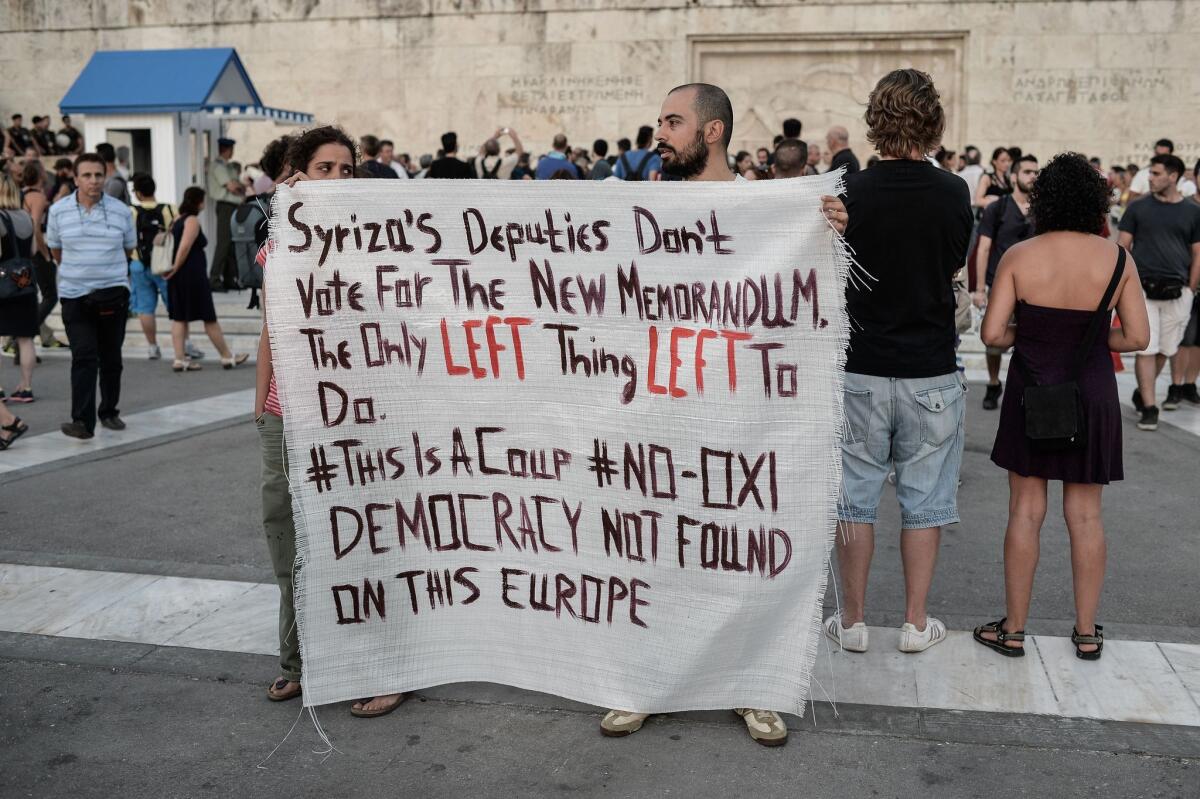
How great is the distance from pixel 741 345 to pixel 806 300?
0.76ft

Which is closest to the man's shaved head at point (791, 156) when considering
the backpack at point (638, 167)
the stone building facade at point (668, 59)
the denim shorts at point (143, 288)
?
the backpack at point (638, 167)

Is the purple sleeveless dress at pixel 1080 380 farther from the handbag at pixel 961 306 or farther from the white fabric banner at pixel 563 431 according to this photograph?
the white fabric banner at pixel 563 431

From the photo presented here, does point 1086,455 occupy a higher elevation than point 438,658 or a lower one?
higher

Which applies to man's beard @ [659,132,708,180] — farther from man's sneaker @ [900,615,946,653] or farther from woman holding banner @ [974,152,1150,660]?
man's sneaker @ [900,615,946,653]

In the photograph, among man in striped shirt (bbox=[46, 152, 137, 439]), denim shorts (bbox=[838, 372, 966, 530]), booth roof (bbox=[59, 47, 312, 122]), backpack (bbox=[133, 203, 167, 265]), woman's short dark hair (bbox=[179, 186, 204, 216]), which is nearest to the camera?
denim shorts (bbox=[838, 372, 966, 530])

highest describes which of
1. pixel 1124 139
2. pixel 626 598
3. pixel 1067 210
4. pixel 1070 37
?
pixel 1070 37

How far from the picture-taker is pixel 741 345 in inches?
139

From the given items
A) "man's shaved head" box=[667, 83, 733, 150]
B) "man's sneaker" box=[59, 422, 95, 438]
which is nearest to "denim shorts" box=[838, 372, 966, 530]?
"man's shaved head" box=[667, 83, 733, 150]

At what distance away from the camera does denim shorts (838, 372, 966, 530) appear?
402cm

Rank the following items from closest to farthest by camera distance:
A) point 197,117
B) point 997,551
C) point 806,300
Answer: point 806,300, point 997,551, point 197,117

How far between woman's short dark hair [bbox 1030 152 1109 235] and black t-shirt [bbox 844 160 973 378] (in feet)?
1.09

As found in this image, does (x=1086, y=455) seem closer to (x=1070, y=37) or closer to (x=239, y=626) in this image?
(x=239, y=626)

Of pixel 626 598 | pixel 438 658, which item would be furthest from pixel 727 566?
pixel 438 658

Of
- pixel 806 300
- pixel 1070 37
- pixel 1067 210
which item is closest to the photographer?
pixel 806 300
